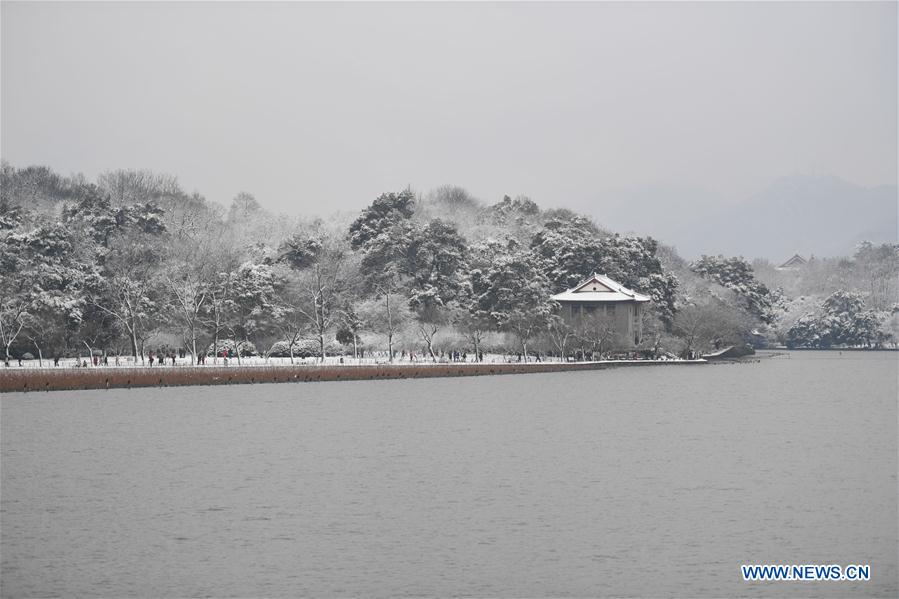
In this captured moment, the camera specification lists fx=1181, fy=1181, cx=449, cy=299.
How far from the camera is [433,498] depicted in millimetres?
29828

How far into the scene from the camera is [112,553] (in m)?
23.2

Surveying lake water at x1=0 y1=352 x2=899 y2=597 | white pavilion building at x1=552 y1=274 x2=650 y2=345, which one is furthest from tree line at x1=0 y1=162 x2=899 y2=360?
lake water at x1=0 y1=352 x2=899 y2=597

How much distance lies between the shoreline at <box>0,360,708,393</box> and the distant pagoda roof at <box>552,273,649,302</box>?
16.7 m

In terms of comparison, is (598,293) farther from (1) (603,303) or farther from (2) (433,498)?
(2) (433,498)

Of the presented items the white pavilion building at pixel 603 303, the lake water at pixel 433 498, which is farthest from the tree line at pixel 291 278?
the lake water at pixel 433 498

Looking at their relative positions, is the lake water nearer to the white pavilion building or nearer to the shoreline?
the shoreline

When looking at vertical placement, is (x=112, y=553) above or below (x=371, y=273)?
below

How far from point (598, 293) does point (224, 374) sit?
45868mm

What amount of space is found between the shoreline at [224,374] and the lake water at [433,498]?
1.28 metres

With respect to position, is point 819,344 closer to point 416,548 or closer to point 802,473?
point 802,473

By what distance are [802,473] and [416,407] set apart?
2599cm

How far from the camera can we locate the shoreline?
5825 cm

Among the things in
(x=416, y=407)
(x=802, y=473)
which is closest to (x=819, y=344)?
(x=416, y=407)

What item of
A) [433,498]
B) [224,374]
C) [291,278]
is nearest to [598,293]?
[291,278]
